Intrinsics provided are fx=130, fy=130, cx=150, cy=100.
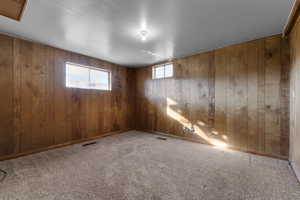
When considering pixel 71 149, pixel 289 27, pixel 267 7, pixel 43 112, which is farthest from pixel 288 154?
pixel 43 112

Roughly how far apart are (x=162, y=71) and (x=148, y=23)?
2163 mm

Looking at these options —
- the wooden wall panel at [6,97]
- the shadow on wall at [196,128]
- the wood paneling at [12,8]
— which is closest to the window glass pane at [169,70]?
the shadow on wall at [196,128]

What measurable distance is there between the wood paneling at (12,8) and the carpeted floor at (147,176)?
215 centimetres

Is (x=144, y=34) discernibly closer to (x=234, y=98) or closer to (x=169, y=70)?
(x=169, y=70)

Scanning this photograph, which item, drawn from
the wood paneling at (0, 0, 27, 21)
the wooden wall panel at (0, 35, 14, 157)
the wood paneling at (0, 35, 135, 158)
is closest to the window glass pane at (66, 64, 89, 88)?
the wood paneling at (0, 35, 135, 158)

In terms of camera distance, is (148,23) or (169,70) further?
(169,70)

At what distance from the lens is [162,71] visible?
13.3 feet

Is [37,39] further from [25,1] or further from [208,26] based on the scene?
[208,26]

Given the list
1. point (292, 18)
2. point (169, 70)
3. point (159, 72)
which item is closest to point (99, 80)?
point (159, 72)

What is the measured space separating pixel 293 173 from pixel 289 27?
7.01 ft

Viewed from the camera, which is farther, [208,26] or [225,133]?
[225,133]

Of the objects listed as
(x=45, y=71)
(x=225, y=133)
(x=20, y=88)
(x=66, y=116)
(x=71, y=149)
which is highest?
(x=45, y=71)

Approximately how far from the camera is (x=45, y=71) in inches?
108

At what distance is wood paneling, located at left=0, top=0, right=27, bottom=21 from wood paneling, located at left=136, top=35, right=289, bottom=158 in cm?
312
